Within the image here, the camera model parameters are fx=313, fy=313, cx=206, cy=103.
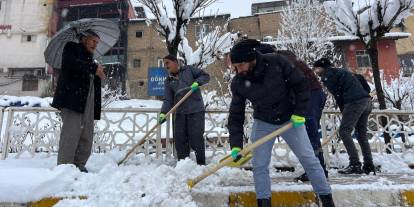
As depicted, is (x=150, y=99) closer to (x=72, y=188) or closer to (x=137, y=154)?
(x=137, y=154)

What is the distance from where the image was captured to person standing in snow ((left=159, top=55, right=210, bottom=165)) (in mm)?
4473

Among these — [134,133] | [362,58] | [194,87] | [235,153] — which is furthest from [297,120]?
[362,58]

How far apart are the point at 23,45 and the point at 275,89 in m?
34.0

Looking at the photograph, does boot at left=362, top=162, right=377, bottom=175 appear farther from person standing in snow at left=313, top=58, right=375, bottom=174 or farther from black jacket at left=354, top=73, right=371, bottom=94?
black jacket at left=354, top=73, right=371, bottom=94

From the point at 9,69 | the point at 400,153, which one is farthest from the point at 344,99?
the point at 9,69

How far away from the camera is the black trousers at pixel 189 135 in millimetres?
4457

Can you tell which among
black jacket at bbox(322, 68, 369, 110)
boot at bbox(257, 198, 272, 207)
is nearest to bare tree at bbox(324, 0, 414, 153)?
black jacket at bbox(322, 68, 369, 110)

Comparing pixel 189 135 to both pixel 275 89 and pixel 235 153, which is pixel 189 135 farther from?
pixel 275 89

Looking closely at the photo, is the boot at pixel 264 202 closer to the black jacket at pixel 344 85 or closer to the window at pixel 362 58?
the black jacket at pixel 344 85

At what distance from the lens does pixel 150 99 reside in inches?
1182

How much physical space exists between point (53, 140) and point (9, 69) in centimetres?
3013

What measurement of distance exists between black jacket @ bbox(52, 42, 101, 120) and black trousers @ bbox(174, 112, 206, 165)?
4.43ft

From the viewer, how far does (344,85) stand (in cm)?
459

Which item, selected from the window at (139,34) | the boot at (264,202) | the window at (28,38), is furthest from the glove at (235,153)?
the window at (28,38)
